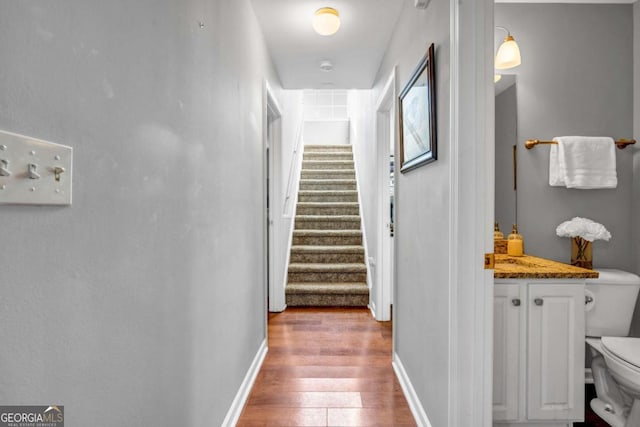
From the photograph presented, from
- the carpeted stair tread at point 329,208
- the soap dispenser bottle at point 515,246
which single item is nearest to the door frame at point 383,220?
the soap dispenser bottle at point 515,246

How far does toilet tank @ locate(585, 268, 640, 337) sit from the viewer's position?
1950 mm

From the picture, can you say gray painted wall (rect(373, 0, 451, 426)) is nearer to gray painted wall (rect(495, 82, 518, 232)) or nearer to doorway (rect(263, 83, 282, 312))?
gray painted wall (rect(495, 82, 518, 232))

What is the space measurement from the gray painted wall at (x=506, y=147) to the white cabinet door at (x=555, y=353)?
2.45ft

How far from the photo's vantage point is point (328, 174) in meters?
5.89

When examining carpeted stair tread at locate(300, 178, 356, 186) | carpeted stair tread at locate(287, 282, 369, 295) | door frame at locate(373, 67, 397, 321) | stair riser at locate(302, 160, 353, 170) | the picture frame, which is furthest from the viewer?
stair riser at locate(302, 160, 353, 170)

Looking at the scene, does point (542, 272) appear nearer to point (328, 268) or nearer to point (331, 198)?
point (328, 268)

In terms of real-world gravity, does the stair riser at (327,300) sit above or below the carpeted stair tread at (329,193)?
below

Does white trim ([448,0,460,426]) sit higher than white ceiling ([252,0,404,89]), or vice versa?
white ceiling ([252,0,404,89])

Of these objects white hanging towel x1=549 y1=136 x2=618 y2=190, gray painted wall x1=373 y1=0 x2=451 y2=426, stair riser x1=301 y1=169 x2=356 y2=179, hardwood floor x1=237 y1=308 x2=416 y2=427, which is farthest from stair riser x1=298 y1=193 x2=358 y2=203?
white hanging towel x1=549 y1=136 x2=618 y2=190

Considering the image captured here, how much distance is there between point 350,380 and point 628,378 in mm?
1379

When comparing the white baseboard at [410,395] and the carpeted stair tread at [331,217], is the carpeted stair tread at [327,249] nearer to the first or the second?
the carpeted stair tread at [331,217]

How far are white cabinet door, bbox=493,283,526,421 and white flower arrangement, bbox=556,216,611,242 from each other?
0.80 metres

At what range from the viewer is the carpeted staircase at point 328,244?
3936mm

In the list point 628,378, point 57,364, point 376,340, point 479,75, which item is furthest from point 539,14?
point 57,364
